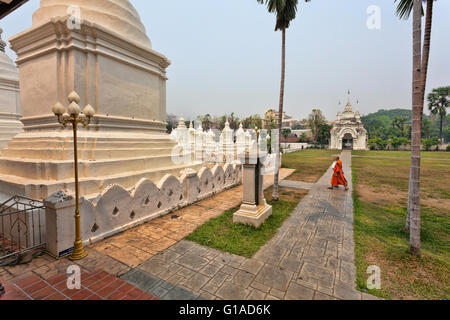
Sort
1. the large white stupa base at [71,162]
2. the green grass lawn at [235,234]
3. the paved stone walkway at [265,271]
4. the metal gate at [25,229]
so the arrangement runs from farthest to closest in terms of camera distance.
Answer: the large white stupa base at [71,162]
the green grass lawn at [235,234]
the metal gate at [25,229]
the paved stone walkway at [265,271]

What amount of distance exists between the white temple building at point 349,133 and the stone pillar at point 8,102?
194ft

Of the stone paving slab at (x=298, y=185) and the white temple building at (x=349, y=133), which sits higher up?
the white temple building at (x=349, y=133)

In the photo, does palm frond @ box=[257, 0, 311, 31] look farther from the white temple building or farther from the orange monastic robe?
the white temple building

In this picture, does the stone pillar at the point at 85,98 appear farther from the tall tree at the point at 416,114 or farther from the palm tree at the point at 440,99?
the palm tree at the point at 440,99

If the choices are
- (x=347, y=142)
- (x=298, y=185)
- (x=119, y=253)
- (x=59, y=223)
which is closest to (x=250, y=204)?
(x=119, y=253)

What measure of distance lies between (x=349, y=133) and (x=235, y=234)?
58.6m

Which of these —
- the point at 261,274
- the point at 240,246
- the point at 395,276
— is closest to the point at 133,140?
the point at 240,246

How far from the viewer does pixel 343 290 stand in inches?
125

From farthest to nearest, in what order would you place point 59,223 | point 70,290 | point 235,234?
point 235,234 < point 59,223 < point 70,290

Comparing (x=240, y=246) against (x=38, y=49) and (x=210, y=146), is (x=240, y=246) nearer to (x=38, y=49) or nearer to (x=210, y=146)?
(x=38, y=49)

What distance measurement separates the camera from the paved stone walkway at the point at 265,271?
310cm

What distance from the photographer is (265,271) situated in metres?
3.62

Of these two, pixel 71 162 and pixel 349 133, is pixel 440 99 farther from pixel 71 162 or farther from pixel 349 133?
pixel 71 162

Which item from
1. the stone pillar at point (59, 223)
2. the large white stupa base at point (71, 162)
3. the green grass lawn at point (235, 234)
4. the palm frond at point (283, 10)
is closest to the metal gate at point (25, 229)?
the stone pillar at point (59, 223)
